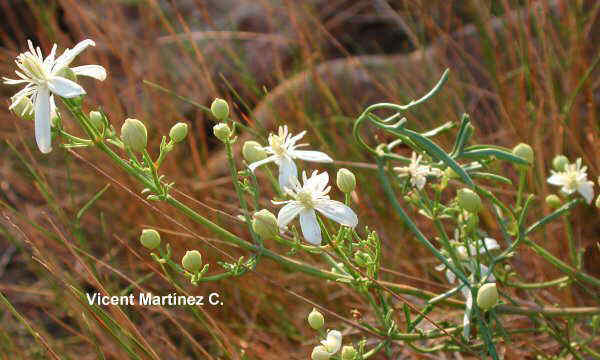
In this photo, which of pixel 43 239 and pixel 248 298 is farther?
pixel 43 239

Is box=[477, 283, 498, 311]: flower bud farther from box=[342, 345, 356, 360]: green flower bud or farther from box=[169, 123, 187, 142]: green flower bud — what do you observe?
box=[169, 123, 187, 142]: green flower bud

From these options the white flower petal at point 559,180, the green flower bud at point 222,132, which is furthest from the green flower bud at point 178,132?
the white flower petal at point 559,180

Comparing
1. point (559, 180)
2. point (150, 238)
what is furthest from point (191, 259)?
point (559, 180)

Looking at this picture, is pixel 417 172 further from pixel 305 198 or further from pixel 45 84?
pixel 45 84

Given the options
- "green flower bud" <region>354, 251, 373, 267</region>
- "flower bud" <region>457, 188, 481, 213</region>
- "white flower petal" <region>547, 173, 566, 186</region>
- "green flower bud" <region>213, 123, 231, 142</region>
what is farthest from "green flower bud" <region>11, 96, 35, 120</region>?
"white flower petal" <region>547, 173, 566, 186</region>

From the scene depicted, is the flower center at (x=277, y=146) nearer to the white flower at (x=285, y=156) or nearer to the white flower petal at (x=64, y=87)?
the white flower at (x=285, y=156)

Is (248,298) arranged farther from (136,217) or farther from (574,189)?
(574,189)

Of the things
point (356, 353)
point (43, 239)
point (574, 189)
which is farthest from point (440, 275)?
point (43, 239)
